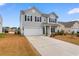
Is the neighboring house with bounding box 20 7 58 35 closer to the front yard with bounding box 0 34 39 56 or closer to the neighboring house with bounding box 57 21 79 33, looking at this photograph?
the neighboring house with bounding box 57 21 79 33

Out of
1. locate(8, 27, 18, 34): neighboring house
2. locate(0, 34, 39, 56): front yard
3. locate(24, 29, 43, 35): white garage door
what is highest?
locate(8, 27, 18, 34): neighboring house

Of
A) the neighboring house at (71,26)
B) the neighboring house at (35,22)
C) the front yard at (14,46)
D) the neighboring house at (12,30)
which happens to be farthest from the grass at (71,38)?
the neighboring house at (12,30)

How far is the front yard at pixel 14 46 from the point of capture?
6806 mm

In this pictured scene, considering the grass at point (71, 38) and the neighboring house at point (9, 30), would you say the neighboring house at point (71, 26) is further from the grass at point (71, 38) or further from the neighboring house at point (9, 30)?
the neighboring house at point (9, 30)

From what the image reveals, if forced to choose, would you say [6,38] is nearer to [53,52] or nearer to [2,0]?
[2,0]

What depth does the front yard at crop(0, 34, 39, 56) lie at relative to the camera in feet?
22.3

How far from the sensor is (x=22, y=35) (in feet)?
30.8

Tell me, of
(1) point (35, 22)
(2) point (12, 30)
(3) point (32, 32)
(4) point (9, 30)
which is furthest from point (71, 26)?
(1) point (35, 22)

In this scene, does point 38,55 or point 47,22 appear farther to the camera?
point 47,22

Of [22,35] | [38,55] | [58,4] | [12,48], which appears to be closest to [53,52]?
[38,55]

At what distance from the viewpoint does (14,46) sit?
775 cm

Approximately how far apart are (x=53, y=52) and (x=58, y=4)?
2.36m

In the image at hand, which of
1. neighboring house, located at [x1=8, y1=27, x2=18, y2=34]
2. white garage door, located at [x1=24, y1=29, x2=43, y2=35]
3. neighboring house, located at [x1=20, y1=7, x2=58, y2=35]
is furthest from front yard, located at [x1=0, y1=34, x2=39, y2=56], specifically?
neighboring house, located at [x1=20, y1=7, x2=58, y2=35]

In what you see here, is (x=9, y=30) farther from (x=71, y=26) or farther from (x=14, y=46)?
(x=71, y=26)
